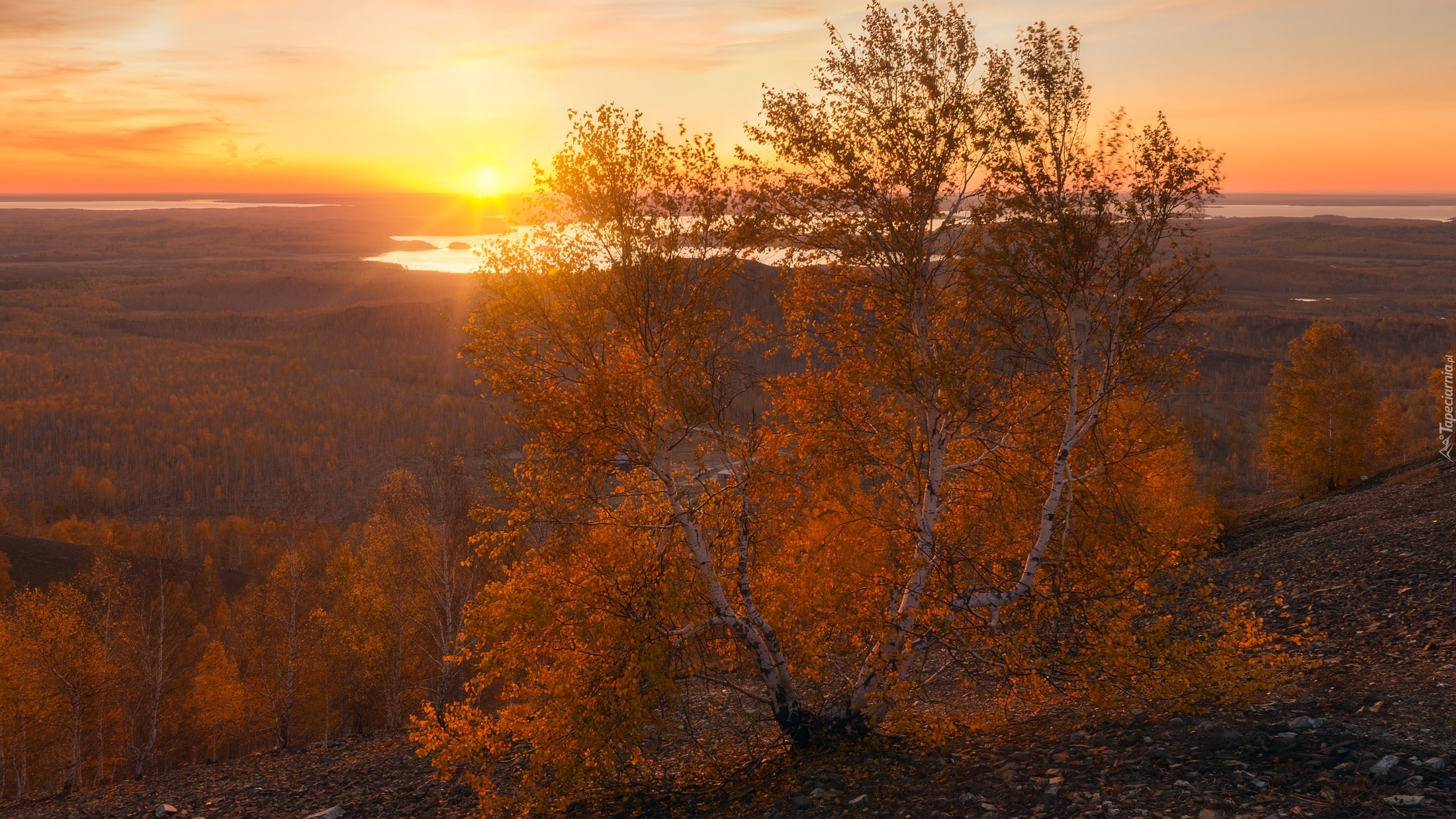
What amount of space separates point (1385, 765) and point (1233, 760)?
5.71 ft

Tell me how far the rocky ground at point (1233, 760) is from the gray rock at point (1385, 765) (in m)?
0.03

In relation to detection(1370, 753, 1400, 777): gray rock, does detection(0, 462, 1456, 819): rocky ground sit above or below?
below

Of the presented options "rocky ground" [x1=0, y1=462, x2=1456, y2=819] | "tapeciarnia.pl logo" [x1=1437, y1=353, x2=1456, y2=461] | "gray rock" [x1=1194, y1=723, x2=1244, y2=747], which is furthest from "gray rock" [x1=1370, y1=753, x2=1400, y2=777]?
"tapeciarnia.pl logo" [x1=1437, y1=353, x2=1456, y2=461]

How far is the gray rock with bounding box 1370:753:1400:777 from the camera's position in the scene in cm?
1070

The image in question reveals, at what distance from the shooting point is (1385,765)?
1078cm

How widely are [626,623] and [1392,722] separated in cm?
1179

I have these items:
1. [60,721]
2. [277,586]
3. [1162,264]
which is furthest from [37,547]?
[1162,264]

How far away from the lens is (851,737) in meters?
15.7

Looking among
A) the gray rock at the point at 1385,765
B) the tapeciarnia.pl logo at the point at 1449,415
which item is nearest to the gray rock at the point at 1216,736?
the gray rock at the point at 1385,765

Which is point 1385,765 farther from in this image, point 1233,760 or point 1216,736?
point 1216,736

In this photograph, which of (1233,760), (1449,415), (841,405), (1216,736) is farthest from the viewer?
(1449,415)

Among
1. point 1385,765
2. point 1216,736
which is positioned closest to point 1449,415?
point 1216,736

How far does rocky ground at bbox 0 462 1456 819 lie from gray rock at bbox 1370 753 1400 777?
0.09 feet

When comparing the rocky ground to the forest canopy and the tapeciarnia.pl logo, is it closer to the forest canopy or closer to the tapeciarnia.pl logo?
the forest canopy
